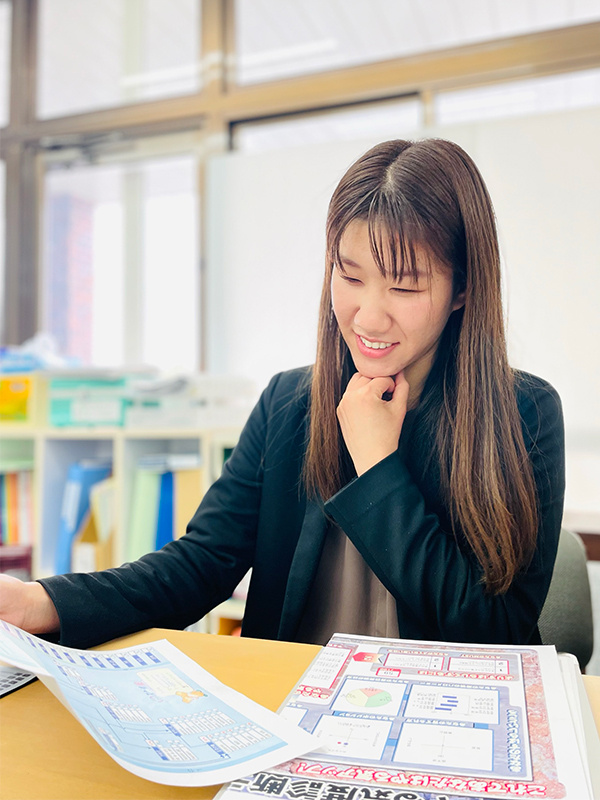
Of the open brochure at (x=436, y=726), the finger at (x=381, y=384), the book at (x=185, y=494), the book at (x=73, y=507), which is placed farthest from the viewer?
the book at (x=73, y=507)

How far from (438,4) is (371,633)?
2.24 m

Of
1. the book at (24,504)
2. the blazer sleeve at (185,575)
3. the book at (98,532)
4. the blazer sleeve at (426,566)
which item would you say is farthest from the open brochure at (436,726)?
the book at (24,504)

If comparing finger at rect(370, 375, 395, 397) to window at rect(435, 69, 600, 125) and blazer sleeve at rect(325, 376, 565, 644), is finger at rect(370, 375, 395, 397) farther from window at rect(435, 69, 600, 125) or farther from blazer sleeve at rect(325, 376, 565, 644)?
window at rect(435, 69, 600, 125)

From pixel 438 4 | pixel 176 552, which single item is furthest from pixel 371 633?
pixel 438 4

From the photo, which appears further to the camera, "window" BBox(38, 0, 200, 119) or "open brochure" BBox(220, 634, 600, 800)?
"window" BBox(38, 0, 200, 119)

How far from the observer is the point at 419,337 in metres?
0.89

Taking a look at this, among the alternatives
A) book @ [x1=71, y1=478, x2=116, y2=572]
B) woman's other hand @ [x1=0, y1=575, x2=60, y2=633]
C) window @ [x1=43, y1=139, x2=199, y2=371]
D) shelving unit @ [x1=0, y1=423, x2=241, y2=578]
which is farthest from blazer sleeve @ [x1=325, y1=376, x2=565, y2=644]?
window @ [x1=43, y1=139, x2=199, y2=371]

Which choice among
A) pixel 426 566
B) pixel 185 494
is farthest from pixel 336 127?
pixel 426 566

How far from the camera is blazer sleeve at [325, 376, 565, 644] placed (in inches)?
31.9

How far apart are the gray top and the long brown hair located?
16 centimetres

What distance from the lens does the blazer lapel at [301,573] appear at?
3.13 ft

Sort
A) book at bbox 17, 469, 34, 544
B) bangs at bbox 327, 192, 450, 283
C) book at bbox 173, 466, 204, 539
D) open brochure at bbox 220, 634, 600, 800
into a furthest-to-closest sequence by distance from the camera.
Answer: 1. book at bbox 17, 469, 34, 544
2. book at bbox 173, 466, 204, 539
3. bangs at bbox 327, 192, 450, 283
4. open brochure at bbox 220, 634, 600, 800

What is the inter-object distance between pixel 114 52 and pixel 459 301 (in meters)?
2.60

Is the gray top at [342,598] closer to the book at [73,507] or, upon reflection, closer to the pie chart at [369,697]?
the pie chart at [369,697]
